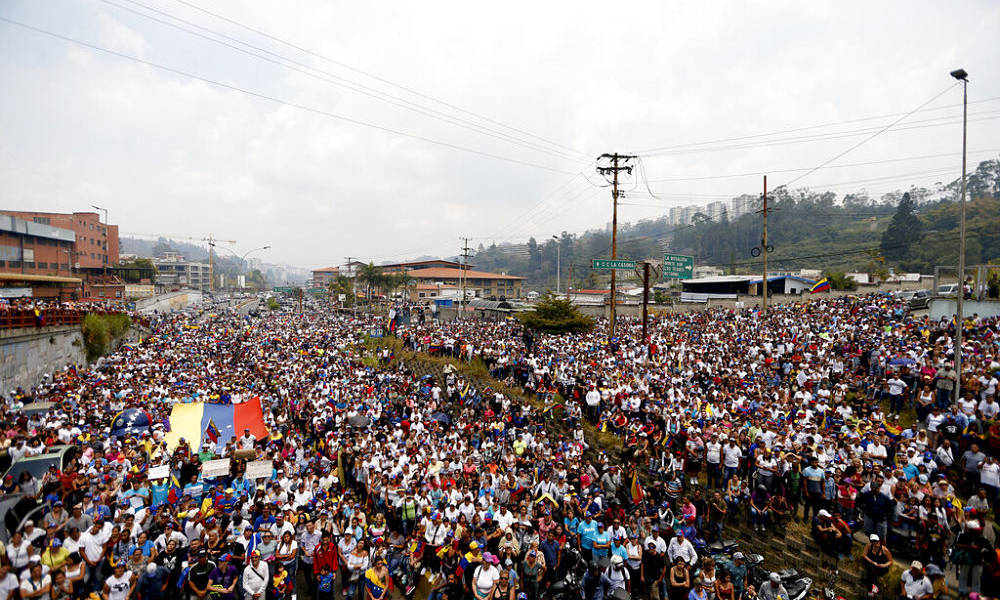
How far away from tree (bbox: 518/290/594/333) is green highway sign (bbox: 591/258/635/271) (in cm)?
526

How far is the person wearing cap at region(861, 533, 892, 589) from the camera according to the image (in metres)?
Answer: 6.99

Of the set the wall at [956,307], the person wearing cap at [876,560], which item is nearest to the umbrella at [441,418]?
the person wearing cap at [876,560]

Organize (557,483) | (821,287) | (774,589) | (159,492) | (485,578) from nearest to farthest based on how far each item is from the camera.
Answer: (774,589) < (485,578) < (159,492) < (557,483) < (821,287)

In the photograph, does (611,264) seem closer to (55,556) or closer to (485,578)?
(485,578)

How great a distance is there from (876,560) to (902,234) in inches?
2786

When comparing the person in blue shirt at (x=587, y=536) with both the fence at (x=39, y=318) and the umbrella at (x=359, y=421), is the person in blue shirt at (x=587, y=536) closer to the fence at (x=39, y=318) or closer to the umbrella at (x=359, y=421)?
the umbrella at (x=359, y=421)

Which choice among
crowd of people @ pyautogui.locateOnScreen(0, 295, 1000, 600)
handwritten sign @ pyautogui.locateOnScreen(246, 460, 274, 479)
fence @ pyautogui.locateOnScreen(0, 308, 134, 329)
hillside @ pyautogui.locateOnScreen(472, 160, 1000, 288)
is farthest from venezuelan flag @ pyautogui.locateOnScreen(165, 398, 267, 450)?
hillside @ pyautogui.locateOnScreen(472, 160, 1000, 288)

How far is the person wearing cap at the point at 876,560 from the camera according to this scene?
6991 millimetres

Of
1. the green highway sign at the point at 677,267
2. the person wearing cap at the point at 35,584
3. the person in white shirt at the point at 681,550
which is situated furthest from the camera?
the green highway sign at the point at 677,267

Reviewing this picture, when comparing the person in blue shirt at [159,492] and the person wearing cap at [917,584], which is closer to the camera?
the person wearing cap at [917,584]

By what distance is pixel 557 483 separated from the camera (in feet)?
32.1

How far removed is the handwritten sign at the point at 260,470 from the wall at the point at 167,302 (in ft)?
189

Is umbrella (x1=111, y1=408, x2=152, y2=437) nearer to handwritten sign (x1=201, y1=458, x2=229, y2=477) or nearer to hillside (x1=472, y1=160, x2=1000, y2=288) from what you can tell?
handwritten sign (x1=201, y1=458, x2=229, y2=477)

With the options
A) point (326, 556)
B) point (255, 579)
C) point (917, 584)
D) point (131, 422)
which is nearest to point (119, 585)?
point (255, 579)
